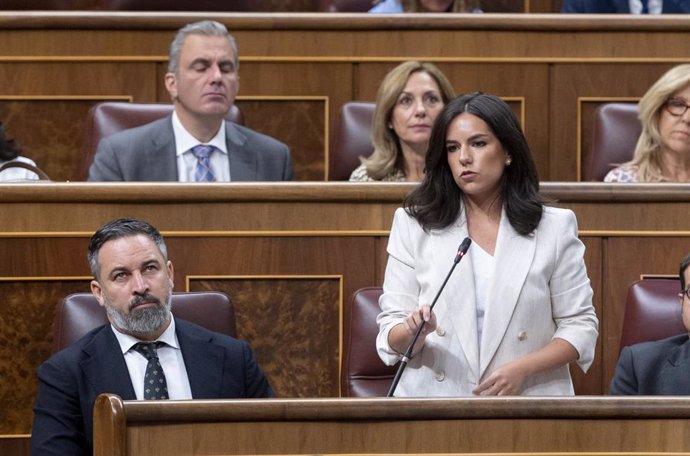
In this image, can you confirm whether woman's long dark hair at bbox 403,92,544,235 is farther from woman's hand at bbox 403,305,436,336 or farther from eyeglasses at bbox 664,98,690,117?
eyeglasses at bbox 664,98,690,117

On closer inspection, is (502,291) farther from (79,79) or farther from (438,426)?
(79,79)

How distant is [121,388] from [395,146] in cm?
72

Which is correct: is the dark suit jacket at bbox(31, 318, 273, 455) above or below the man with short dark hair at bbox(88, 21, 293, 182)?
below

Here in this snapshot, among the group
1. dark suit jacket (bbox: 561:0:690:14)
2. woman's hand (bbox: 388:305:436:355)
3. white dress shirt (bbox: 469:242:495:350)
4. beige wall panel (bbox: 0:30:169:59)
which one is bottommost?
woman's hand (bbox: 388:305:436:355)

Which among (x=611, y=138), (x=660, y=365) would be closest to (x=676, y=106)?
(x=611, y=138)

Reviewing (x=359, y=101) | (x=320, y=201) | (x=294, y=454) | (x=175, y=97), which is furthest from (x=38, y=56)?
(x=294, y=454)

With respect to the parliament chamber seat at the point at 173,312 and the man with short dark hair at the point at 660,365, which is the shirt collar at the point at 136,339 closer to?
the parliament chamber seat at the point at 173,312

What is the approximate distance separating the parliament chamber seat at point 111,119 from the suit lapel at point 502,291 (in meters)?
0.85

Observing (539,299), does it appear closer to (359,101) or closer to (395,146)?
(395,146)

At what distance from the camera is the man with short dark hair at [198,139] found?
1.98 metres

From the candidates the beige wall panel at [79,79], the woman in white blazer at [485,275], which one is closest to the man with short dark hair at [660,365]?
the woman in white blazer at [485,275]

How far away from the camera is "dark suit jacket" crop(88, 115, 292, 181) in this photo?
1976 mm

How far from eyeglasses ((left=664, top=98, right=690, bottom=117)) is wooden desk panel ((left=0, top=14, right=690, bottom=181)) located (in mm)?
276

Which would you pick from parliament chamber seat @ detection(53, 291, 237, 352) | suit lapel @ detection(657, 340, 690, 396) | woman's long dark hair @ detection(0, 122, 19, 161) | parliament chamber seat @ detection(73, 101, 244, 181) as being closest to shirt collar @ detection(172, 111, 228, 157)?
parliament chamber seat @ detection(73, 101, 244, 181)
